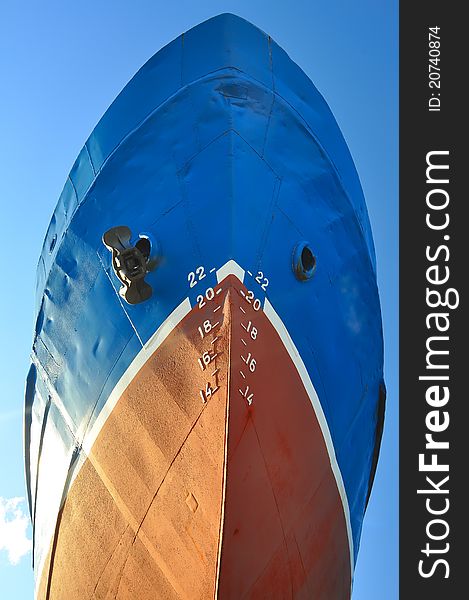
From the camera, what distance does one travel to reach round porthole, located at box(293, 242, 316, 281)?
5074 mm

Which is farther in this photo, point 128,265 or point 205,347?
point 128,265

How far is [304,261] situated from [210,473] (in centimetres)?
171

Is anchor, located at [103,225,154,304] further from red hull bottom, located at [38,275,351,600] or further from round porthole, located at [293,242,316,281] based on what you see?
round porthole, located at [293,242,316,281]

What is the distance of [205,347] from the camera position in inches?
181

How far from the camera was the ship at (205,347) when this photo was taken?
15.1ft

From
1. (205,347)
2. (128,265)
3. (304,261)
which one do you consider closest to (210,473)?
(205,347)

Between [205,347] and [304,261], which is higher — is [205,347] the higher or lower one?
the lower one

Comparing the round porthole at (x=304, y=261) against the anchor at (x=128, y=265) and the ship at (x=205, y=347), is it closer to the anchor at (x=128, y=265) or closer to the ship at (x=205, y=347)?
the ship at (x=205, y=347)

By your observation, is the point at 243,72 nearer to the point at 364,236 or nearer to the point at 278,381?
the point at 364,236

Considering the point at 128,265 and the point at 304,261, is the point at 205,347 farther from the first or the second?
the point at 304,261

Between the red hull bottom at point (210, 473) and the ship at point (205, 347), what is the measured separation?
1cm

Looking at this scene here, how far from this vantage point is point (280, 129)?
5641mm

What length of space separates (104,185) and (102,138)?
0.71m

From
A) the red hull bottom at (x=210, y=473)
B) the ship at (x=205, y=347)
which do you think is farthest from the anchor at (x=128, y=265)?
the red hull bottom at (x=210, y=473)
